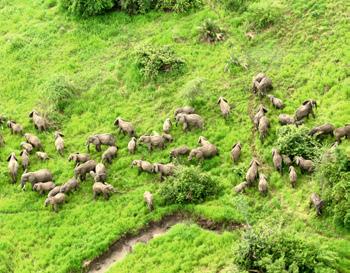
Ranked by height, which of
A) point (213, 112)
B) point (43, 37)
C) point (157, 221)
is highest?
point (43, 37)

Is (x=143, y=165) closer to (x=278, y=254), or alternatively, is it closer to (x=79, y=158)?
(x=79, y=158)

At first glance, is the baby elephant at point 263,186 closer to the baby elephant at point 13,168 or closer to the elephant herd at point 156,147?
the elephant herd at point 156,147

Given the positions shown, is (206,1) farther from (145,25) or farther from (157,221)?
(157,221)

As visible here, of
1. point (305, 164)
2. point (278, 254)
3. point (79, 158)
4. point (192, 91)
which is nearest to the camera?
point (278, 254)

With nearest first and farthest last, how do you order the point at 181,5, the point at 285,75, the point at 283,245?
the point at 283,245
the point at 285,75
the point at 181,5

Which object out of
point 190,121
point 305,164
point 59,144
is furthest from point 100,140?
point 305,164

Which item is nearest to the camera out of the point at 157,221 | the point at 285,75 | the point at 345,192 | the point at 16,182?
the point at 345,192

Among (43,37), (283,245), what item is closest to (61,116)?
(43,37)
